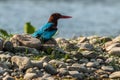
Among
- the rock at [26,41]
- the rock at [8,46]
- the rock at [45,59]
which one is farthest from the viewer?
the rock at [26,41]

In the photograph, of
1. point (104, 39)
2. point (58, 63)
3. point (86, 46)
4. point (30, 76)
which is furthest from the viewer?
point (104, 39)

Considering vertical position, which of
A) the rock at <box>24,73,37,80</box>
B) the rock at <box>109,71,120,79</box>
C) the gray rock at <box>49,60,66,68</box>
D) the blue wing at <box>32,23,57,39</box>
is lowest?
the rock at <box>109,71,120,79</box>

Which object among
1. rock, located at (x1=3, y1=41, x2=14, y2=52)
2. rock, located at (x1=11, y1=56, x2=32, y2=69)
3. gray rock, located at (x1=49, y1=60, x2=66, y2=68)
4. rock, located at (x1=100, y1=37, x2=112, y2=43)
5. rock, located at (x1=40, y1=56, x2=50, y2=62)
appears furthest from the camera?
rock, located at (x1=100, y1=37, x2=112, y2=43)

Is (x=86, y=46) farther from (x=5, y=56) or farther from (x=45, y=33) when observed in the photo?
(x=5, y=56)

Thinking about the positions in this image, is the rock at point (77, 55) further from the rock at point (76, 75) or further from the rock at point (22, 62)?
the rock at point (22, 62)

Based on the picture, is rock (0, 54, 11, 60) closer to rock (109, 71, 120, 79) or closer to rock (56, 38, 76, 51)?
rock (56, 38, 76, 51)

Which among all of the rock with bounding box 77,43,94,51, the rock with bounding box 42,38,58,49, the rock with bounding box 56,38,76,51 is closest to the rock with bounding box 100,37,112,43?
the rock with bounding box 77,43,94,51

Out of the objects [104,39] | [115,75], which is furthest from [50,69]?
[104,39]

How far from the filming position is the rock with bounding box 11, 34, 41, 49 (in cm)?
1255

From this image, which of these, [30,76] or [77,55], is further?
[77,55]

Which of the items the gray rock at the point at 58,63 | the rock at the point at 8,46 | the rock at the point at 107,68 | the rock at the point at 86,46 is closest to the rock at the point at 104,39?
the rock at the point at 86,46

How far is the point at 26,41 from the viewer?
1259 centimetres

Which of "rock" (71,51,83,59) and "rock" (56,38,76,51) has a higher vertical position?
"rock" (56,38,76,51)

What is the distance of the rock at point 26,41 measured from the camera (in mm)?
12555
